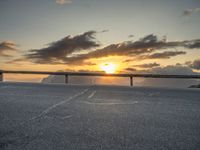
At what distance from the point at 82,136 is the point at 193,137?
2.04 meters

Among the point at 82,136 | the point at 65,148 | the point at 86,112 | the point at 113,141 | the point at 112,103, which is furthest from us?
the point at 112,103

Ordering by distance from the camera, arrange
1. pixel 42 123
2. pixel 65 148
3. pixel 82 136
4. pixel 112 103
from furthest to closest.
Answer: pixel 112 103
pixel 42 123
pixel 82 136
pixel 65 148

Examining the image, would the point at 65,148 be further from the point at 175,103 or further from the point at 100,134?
the point at 175,103

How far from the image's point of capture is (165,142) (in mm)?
4703

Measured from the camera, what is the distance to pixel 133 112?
7.18 m

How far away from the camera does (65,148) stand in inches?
174

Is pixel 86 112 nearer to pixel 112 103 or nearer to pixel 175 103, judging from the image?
pixel 112 103

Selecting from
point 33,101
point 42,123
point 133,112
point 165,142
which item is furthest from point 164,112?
point 33,101

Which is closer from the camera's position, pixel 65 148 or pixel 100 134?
pixel 65 148

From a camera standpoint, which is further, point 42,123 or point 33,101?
point 33,101

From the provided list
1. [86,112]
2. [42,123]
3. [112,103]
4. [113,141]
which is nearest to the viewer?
[113,141]

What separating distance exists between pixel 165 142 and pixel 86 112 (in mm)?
2837

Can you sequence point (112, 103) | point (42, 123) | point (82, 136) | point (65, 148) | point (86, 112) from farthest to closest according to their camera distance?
point (112, 103) → point (86, 112) → point (42, 123) → point (82, 136) → point (65, 148)

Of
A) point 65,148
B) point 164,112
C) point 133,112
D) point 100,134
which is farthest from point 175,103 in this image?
point 65,148
